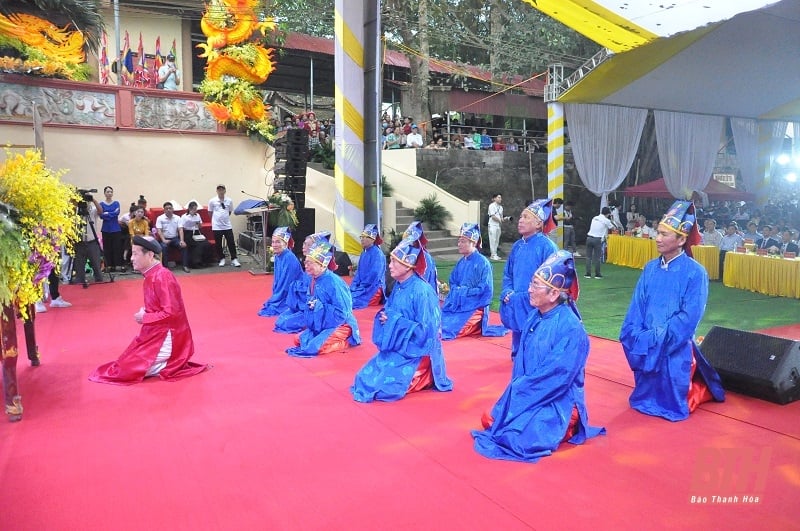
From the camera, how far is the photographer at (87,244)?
33.7 feet

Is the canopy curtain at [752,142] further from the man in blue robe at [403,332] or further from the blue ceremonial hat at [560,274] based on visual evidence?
the blue ceremonial hat at [560,274]

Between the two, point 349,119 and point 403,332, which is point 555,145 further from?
point 403,332

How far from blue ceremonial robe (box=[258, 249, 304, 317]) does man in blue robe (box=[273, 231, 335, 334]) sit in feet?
0.55

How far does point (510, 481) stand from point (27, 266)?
12.2ft

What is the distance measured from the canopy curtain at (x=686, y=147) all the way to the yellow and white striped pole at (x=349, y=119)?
7.08m

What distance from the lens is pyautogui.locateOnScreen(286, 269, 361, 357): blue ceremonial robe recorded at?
21.4 ft

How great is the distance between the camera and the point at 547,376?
12.7 feet

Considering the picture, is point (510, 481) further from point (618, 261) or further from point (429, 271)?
point (618, 261)

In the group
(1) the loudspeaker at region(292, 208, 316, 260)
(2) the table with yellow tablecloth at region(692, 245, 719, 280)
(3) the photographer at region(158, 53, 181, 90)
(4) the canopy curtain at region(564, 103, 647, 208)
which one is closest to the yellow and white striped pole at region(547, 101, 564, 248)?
(4) the canopy curtain at region(564, 103, 647, 208)

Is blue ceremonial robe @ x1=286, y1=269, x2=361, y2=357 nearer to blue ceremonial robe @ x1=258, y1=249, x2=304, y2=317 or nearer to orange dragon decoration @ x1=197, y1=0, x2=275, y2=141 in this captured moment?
blue ceremonial robe @ x1=258, y1=249, x2=304, y2=317

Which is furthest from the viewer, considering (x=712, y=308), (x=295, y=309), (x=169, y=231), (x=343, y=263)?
(x=169, y=231)

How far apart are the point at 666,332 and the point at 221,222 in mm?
10499

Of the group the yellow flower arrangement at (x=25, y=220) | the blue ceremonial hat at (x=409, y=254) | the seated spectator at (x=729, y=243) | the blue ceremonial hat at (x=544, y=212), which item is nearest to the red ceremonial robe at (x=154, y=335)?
the yellow flower arrangement at (x=25, y=220)

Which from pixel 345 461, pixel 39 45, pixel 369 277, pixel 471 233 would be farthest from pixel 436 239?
pixel 345 461
